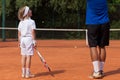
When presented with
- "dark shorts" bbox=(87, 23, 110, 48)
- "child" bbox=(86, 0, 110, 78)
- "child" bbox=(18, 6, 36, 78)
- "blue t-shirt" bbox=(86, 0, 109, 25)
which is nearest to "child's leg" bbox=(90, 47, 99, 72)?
"child" bbox=(86, 0, 110, 78)

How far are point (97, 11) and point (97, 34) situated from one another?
0.50 m

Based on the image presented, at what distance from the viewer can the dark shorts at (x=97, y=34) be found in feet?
27.8

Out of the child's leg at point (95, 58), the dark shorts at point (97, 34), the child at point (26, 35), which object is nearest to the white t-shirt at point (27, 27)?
the child at point (26, 35)

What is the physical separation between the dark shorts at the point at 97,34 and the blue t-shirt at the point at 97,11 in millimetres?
109

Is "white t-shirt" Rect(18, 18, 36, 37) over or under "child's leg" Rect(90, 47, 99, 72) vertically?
over

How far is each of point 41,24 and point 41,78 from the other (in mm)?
22750

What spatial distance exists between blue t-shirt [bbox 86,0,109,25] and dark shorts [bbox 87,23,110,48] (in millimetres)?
109

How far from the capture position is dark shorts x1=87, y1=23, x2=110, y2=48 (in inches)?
333

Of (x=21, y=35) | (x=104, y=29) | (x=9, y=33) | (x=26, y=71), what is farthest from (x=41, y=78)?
(x=9, y=33)

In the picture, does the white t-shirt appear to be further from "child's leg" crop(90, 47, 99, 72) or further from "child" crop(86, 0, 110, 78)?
"child's leg" crop(90, 47, 99, 72)

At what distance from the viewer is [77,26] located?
102 feet

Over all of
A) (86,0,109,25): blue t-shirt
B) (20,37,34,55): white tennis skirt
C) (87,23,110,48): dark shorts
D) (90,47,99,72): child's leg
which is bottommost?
(90,47,99,72): child's leg

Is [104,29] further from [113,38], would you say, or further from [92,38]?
[113,38]

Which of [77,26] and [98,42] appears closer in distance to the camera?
[98,42]
